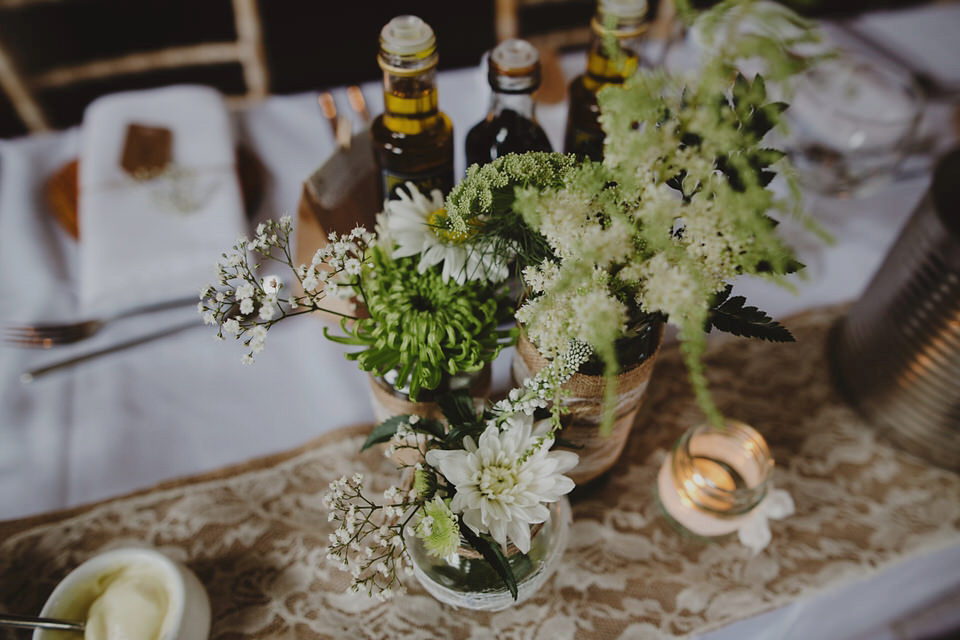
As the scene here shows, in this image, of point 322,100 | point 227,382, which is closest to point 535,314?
point 227,382

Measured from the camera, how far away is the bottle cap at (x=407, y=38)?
46cm

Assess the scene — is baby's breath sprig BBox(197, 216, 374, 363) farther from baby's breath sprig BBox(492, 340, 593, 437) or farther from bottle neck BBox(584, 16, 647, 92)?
bottle neck BBox(584, 16, 647, 92)

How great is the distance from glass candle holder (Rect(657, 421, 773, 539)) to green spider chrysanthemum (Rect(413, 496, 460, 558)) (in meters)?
→ 0.27

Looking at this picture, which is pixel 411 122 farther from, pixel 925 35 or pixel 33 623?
pixel 925 35

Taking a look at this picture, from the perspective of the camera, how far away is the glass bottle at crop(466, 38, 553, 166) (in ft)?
1.80

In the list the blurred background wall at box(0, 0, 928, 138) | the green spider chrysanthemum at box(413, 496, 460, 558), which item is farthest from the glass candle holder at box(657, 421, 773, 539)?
the blurred background wall at box(0, 0, 928, 138)

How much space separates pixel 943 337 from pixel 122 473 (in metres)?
0.83

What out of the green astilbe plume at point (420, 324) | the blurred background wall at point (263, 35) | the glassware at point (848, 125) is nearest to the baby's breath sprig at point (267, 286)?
the green astilbe plume at point (420, 324)

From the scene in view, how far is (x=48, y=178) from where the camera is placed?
88 centimetres

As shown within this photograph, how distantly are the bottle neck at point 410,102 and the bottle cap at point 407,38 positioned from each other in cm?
2

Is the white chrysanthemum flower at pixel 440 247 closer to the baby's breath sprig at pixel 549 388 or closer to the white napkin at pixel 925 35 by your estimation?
the baby's breath sprig at pixel 549 388

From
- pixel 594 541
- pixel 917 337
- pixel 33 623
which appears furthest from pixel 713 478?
pixel 33 623

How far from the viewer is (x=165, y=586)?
49 centimetres

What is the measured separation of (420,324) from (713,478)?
1.13 feet
